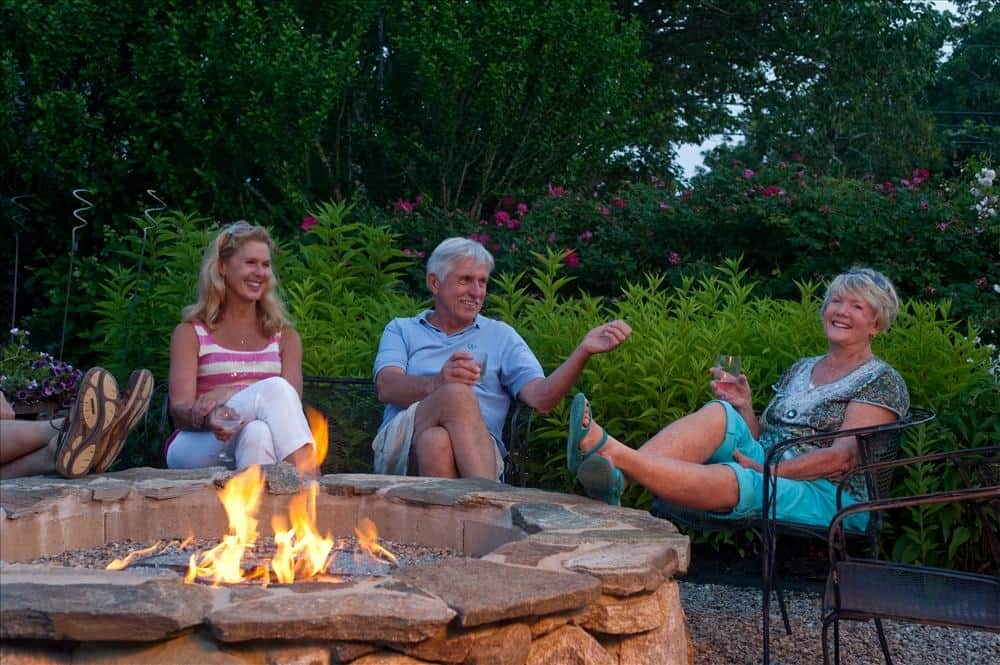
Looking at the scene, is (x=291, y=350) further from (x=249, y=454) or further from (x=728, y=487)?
(x=728, y=487)

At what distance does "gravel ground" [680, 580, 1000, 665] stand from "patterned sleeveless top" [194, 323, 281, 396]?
167cm

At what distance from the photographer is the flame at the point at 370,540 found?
326 centimetres

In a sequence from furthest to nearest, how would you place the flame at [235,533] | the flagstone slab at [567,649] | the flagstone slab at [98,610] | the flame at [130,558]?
1. the flame at [130,558]
2. the flame at [235,533]
3. the flagstone slab at [567,649]
4. the flagstone slab at [98,610]

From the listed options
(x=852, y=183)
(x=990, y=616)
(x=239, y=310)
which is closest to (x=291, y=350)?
(x=239, y=310)

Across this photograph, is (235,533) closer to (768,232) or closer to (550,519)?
(550,519)

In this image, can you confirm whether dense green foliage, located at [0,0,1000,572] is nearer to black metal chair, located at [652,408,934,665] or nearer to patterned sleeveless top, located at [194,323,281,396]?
black metal chair, located at [652,408,934,665]

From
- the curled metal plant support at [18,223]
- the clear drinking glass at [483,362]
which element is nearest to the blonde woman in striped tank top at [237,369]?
the clear drinking glass at [483,362]

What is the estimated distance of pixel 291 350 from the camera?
4172 mm

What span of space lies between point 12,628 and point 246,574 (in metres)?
0.73

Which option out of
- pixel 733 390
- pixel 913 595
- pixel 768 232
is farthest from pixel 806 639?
pixel 768 232

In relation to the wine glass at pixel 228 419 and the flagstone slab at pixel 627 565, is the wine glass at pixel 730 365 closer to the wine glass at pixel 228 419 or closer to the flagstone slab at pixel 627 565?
the flagstone slab at pixel 627 565

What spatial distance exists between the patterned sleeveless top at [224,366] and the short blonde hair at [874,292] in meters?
1.92

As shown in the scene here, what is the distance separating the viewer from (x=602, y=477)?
3.41 m

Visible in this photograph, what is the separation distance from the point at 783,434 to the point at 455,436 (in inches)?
42.9
